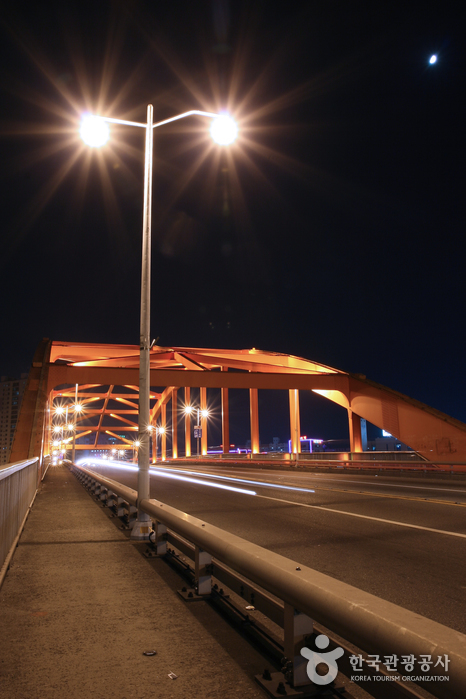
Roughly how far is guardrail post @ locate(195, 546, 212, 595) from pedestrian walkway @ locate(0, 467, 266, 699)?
24 centimetres

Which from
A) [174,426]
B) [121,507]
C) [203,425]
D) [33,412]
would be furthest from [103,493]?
[174,426]

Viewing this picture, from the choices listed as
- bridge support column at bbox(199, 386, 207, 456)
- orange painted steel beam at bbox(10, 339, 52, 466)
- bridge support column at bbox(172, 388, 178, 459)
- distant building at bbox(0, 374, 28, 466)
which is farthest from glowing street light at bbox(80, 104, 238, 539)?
distant building at bbox(0, 374, 28, 466)

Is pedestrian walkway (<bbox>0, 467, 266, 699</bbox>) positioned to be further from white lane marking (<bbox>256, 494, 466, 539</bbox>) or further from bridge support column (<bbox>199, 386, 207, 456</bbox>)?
bridge support column (<bbox>199, 386, 207, 456</bbox>)

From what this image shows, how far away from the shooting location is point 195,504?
15586 millimetres

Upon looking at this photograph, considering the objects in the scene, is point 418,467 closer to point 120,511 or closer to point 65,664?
point 120,511

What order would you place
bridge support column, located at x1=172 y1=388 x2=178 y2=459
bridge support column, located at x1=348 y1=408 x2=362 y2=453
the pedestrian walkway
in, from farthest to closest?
1. bridge support column, located at x1=172 y1=388 x2=178 y2=459
2. bridge support column, located at x1=348 y1=408 x2=362 y2=453
3. the pedestrian walkway

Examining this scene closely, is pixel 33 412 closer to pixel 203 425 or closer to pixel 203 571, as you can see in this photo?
pixel 203 571

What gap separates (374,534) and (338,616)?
7.31 meters

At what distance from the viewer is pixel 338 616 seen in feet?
9.04

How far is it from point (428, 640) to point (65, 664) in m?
2.79

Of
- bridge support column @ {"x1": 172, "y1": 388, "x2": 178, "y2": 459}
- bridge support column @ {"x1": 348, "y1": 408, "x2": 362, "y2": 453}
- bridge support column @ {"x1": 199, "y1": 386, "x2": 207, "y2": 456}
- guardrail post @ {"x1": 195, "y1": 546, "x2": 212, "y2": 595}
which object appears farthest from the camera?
bridge support column @ {"x1": 172, "y1": 388, "x2": 178, "y2": 459}

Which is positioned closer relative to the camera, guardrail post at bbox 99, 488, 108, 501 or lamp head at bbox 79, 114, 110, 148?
lamp head at bbox 79, 114, 110, 148

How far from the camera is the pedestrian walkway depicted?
345cm

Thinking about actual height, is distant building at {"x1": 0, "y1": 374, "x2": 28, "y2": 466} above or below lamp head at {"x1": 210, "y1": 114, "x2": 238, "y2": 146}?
above
